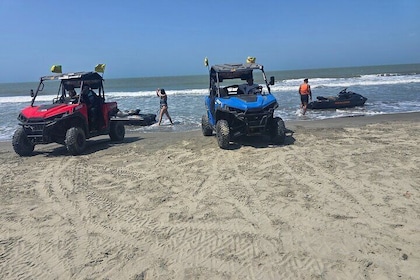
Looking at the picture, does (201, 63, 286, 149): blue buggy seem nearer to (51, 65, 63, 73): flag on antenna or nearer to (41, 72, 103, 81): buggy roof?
(41, 72, 103, 81): buggy roof

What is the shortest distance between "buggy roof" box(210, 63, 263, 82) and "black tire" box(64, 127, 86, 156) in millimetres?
3648

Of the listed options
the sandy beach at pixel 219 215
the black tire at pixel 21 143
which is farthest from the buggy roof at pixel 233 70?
the black tire at pixel 21 143

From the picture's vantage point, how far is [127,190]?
17.7ft

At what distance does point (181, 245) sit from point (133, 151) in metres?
4.94

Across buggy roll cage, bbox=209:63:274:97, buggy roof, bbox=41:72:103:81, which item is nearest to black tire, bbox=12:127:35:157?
buggy roof, bbox=41:72:103:81

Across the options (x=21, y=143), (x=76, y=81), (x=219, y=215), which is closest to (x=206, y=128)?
(x=76, y=81)

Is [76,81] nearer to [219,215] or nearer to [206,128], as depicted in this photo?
[206,128]

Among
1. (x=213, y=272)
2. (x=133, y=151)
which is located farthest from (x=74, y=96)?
(x=213, y=272)

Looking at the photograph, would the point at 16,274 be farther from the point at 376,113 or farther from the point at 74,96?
the point at 376,113

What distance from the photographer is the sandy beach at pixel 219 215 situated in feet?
10.6

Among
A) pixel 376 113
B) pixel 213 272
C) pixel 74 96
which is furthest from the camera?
pixel 376 113

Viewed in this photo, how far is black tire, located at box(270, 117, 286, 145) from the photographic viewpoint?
7930 mm

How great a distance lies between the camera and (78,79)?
8914 millimetres

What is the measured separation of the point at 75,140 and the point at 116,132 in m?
2.12
